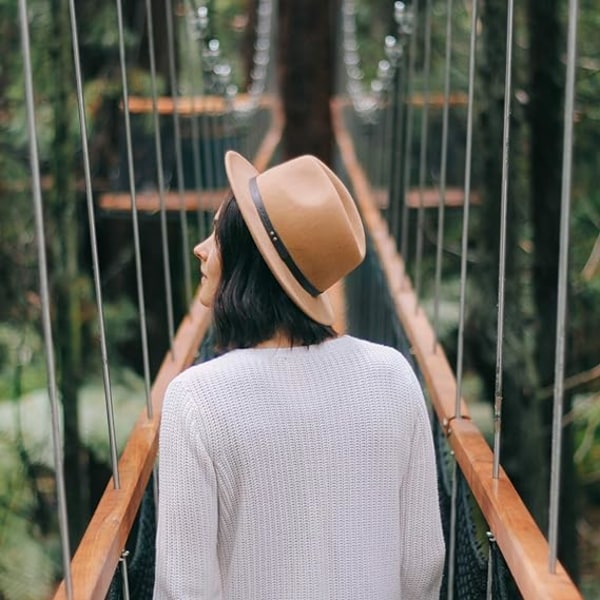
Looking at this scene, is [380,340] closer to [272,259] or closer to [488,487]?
[488,487]

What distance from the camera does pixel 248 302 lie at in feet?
3.90

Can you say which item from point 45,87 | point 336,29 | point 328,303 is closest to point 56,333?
point 45,87

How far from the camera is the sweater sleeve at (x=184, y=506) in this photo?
3.72 feet

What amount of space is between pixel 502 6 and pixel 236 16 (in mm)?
8625

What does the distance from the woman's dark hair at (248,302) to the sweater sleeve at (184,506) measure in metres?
0.09

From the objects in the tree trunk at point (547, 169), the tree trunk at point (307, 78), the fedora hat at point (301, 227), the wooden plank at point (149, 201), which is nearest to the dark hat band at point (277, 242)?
the fedora hat at point (301, 227)

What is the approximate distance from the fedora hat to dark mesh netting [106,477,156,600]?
0.45m

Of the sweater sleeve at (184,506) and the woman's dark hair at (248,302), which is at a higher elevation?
the woman's dark hair at (248,302)

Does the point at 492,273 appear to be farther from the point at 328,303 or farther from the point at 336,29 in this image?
the point at 336,29

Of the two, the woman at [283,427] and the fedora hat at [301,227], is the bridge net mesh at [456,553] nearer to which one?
the woman at [283,427]

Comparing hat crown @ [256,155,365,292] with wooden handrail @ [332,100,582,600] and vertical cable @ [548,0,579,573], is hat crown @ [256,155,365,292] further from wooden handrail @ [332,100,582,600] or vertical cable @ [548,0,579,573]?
wooden handrail @ [332,100,582,600]

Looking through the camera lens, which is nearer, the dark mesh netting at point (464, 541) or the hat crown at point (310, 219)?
the hat crown at point (310, 219)

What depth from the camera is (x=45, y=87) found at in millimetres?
3898

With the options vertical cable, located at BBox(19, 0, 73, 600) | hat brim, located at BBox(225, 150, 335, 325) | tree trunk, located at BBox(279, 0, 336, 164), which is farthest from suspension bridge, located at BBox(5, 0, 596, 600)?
tree trunk, located at BBox(279, 0, 336, 164)
